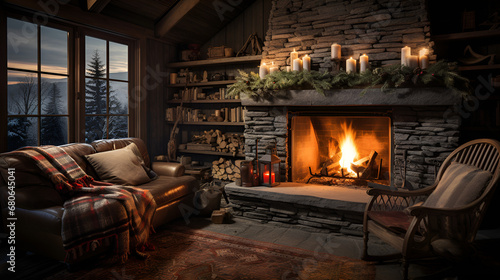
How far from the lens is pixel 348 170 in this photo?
376 centimetres

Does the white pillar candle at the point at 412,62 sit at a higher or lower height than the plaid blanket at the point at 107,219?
higher

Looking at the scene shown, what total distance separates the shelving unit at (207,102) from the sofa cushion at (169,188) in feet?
3.76

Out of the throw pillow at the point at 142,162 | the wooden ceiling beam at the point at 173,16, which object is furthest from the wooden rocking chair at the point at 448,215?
the wooden ceiling beam at the point at 173,16

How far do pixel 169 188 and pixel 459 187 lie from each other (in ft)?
7.59

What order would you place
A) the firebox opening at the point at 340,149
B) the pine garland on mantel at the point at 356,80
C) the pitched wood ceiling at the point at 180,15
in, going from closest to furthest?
the pine garland on mantel at the point at 356,80 → the firebox opening at the point at 340,149 → the pitched wood ceiling at the point at 180,15

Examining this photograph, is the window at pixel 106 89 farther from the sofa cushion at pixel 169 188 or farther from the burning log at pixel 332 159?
the burning log at pixel 332 159

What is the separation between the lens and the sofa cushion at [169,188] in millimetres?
2955

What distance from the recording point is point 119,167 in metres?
3.05

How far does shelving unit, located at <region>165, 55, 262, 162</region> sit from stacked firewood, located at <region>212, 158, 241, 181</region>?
0.38 feet

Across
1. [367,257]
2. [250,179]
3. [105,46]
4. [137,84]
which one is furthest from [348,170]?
[105,46]

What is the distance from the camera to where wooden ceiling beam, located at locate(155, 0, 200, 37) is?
4219 millimetres

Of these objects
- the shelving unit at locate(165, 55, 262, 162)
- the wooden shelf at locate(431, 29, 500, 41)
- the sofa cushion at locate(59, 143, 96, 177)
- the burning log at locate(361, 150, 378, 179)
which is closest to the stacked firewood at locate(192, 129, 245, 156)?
the shelving unit at locate(165, 55, 262, 162)

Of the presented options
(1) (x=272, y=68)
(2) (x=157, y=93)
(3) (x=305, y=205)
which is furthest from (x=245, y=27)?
(3) (x=305, y=205)

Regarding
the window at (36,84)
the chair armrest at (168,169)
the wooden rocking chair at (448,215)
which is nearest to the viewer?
the wooden rocking chair at (448,215)
